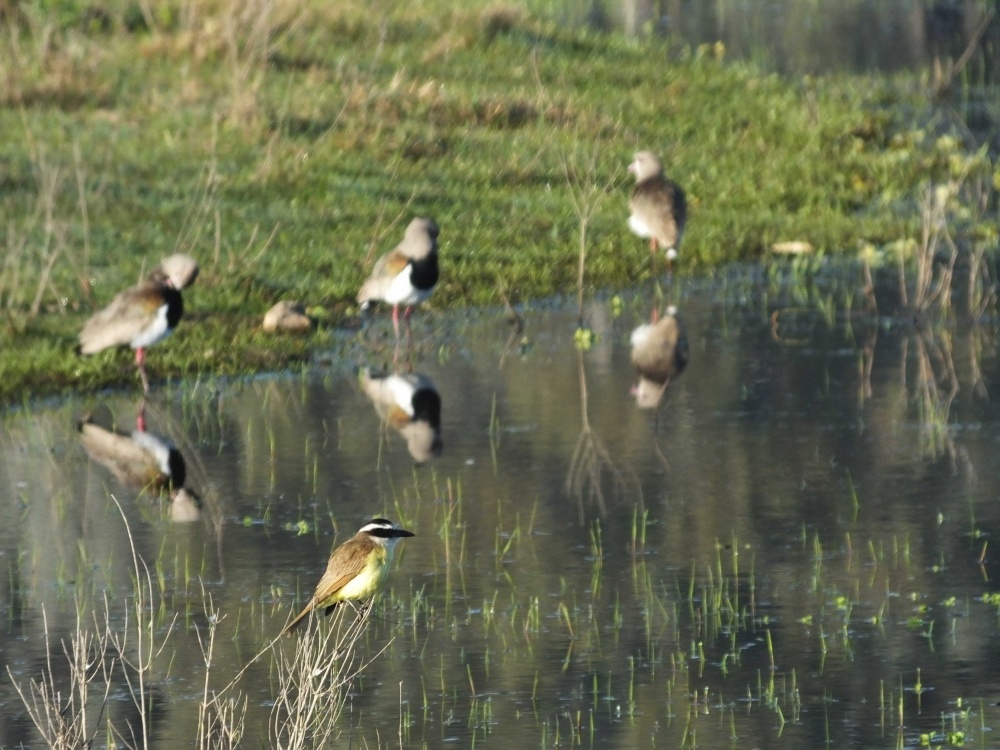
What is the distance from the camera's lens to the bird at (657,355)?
1434 centimetres

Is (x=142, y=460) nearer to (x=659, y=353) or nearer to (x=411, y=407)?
(x=411, y=407)

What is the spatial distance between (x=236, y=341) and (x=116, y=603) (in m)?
5.62

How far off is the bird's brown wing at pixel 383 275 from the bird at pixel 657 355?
1833 mm

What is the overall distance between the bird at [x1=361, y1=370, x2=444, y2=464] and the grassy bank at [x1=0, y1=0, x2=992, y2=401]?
0.99m

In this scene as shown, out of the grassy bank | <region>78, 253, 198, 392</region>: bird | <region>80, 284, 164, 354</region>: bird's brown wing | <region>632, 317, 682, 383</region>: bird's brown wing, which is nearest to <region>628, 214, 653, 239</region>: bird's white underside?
the grassy bank

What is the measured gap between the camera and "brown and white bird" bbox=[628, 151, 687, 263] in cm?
1792

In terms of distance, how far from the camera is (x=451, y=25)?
98.2 ft

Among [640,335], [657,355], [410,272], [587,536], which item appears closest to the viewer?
[587,536]

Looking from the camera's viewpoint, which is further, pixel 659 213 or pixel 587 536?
pixel 659 213

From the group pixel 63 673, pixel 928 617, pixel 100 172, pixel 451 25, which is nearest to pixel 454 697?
pixel 63 673

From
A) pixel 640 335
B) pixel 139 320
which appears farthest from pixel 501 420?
pixel 640 335

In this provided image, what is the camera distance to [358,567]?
28.8 feet

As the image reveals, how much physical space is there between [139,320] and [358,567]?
19.4 feet

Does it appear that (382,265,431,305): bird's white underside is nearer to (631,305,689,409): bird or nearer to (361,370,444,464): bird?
(361,370,444,464): bird
